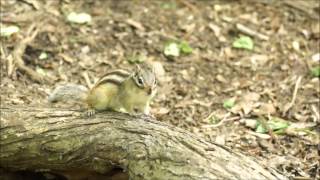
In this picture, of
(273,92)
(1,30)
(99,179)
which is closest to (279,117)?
(273,92)

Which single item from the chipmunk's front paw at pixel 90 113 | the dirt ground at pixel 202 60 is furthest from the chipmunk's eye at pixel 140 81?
the dirt ground at pixel 202 60

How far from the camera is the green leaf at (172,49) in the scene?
6.25 meters

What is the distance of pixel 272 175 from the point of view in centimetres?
347

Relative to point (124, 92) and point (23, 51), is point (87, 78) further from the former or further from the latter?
point (124, 92)

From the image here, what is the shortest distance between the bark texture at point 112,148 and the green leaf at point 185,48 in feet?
7.37

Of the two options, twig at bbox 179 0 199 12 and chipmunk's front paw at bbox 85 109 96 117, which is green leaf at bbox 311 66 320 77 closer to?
twig at bbox 179 0 199 12

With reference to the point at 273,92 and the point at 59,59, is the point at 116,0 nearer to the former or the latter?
the point at 59,59

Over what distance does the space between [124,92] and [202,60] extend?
209 cm

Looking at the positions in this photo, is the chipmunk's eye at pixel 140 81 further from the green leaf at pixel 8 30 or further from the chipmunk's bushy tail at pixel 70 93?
→ the green leaf at pixel 8 30

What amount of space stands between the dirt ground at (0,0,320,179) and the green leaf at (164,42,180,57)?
0.06 m

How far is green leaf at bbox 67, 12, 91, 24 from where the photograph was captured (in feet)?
21.0

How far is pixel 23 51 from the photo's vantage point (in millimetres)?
5898

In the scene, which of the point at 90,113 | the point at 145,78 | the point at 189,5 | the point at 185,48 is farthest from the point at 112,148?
the point at 189,5

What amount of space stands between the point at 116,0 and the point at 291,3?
1883mm
